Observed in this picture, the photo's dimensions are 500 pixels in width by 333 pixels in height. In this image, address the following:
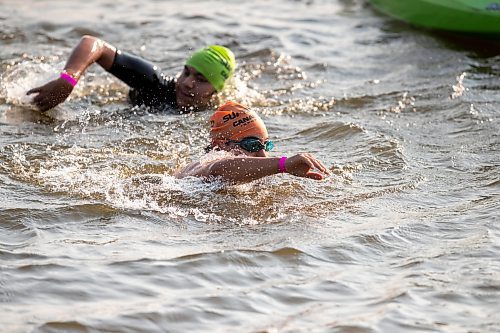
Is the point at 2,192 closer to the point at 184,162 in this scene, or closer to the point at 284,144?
the point at 184,162

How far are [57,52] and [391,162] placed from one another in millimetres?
5177

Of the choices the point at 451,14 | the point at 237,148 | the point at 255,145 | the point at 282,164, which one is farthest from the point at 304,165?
the point at 451,14

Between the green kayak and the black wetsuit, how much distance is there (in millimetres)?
4720

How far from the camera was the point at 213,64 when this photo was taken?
29.2 ft

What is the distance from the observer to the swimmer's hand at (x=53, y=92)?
319 inches

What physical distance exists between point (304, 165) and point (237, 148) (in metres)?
1.10

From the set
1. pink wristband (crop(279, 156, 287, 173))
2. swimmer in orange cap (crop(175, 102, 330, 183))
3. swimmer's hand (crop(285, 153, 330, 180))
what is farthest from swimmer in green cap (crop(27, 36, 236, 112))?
swimmer's hand (crop(285, 153, 330, 180))

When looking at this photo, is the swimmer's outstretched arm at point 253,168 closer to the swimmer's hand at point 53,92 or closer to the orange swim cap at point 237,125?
the orange swim cap at point 237,125

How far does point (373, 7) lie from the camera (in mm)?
14438

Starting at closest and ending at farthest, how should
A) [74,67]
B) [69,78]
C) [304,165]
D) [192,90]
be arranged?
[304,165]
[69,78]
[74,67]
[192,90]

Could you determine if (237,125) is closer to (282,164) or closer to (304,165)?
(282,164)

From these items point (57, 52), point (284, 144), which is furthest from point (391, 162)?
point (57, 52)

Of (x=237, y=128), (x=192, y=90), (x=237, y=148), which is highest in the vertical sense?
(x=237, y=128)

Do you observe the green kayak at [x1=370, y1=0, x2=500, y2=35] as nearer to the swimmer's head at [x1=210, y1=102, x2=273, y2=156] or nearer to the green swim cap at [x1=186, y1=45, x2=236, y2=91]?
the green swim cap at [x1=186, y1=45, x2=236, y2=91]
